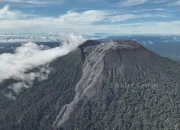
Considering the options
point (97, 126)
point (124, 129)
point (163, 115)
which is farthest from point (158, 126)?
point (97, 126)

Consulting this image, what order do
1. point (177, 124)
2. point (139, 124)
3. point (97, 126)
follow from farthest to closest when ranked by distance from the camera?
point (97, 126)
point (139, 124)
point (177, 124)

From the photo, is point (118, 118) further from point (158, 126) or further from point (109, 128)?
point (158, 126)

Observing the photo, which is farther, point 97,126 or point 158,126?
point 97,126

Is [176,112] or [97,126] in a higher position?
[176,112]

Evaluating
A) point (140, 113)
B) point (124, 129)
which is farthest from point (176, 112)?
point (124, 129)

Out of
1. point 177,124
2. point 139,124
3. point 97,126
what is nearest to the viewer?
point 177,124

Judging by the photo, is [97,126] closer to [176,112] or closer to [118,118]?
[118,118]

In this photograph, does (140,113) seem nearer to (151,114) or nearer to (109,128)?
(151,114)

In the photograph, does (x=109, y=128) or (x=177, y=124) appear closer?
(x=177, y=124)

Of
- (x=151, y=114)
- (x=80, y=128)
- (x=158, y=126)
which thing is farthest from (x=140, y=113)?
(x=80, y=128)
